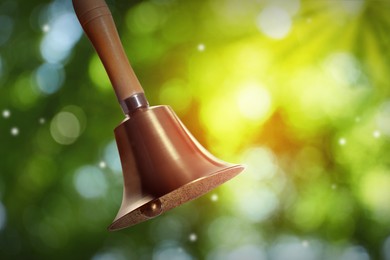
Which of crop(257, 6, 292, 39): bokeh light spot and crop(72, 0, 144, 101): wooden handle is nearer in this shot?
crop(72, 0, 144, 101): wooden handle

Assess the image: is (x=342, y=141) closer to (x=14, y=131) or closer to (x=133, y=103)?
(x=14, y=131)

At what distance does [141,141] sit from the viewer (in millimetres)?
508

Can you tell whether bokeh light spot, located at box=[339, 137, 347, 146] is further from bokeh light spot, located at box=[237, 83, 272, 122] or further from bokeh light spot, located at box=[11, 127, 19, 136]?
bokeh light spot, located at box=[11, 127, 19, 136]

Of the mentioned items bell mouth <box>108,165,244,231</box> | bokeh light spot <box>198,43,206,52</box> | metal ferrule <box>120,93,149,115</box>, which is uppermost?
bokeh light spot <box>198,43,206,52</box>

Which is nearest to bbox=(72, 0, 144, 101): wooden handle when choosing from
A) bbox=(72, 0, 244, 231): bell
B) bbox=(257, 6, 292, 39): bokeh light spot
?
bbox=(72, 0, 244, 231): bell

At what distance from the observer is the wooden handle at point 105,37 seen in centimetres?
50

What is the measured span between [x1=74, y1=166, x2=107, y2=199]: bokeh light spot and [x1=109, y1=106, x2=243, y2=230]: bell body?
0.94 meters

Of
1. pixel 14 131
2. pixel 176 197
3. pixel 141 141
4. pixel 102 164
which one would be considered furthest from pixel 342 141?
pixel 141 141

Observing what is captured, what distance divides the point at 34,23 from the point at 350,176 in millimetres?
886

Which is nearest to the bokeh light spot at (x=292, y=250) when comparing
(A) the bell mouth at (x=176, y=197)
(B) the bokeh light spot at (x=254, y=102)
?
(B) the bokeh light spot at (x=254, y=102)

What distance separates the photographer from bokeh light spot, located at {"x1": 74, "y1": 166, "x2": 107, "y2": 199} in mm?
1463

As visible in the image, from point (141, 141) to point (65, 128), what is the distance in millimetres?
1012

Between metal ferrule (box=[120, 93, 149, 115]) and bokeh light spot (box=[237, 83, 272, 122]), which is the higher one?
metal ferrule (box=[120, 93, 149, 115])

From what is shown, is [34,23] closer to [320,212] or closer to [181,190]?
A: [320,212]
